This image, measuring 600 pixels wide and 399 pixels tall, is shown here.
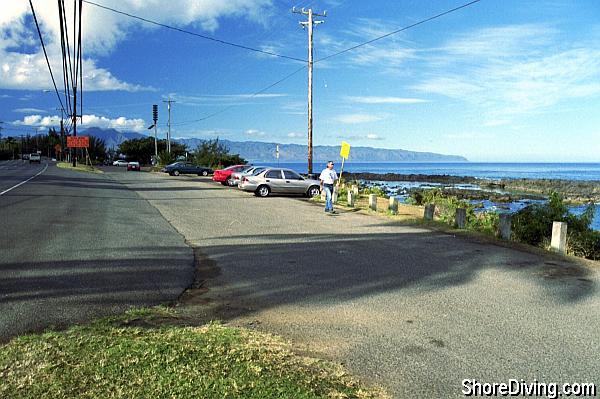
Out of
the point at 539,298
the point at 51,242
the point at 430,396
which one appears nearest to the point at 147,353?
the point at 430,396

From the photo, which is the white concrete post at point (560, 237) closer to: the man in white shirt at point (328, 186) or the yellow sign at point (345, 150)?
the man in white shirt at point (328, 186)

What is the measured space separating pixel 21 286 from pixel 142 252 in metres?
2.77

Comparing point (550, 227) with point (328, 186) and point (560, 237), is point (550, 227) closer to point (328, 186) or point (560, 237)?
point (560, 237)

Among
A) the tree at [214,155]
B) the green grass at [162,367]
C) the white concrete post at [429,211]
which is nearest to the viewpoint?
the green grass at [162,367]

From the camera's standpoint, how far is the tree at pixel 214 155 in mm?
62812

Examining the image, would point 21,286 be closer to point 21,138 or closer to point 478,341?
point 478,341

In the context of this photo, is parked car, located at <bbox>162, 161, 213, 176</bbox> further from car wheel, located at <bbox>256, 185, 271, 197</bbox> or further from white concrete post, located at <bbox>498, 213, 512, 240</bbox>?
white concrete post, located at <bbox>498, 213, 512, 240</bbox>

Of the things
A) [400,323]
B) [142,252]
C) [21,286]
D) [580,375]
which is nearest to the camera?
[580,375]

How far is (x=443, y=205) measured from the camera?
72.9ft

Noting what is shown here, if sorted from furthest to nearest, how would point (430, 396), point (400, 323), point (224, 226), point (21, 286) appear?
point (224, 226), point (21, 286), point (400, 323), point (430, 396)

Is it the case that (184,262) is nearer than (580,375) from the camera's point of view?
No

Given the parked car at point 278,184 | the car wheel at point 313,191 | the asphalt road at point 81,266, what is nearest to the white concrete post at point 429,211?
the asphalt road at point 81,266

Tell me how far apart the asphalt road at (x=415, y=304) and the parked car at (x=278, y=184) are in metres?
13.7

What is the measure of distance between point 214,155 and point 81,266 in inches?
2223
